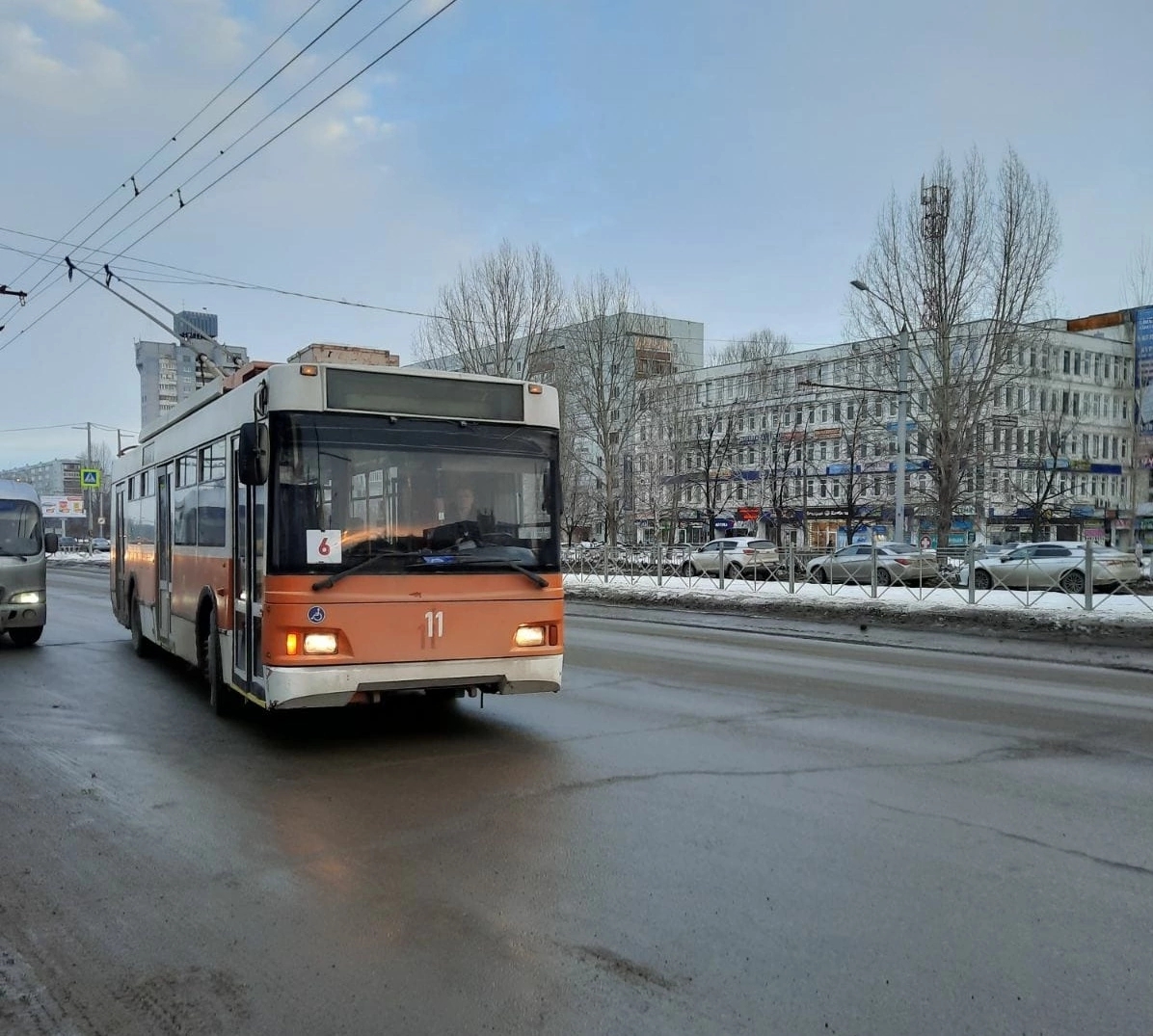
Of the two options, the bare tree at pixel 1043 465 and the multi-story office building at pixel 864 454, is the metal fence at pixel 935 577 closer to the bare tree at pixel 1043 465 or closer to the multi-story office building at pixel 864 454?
the multi-story office building at pixel 864 454

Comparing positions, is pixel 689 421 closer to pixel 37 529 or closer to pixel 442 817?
pixel 37 529

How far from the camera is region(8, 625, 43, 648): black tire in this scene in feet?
47.7

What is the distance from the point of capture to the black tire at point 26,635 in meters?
14.5

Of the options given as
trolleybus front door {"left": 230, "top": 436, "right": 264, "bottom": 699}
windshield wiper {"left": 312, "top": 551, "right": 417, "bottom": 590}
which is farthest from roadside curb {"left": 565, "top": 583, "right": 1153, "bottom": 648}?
trolleybus front door {"left": 230, "top": 436, "right": 264, "bottom": 699}

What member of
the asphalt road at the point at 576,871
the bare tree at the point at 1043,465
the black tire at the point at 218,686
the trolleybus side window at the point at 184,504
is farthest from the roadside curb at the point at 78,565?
the asphalt road at the point at 576,871

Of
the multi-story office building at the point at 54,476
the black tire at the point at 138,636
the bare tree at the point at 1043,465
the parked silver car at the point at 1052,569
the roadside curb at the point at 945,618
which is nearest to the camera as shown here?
the black tire at the point at 138,636

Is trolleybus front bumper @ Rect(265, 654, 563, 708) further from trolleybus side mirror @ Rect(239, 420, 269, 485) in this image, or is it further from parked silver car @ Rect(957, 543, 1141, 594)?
parked silver car @ Rect(957, 543, 1141, 594)

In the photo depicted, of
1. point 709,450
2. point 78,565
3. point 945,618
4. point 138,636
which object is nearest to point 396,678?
point 138,636

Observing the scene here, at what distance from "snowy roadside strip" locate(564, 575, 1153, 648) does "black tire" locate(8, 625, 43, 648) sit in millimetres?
14219

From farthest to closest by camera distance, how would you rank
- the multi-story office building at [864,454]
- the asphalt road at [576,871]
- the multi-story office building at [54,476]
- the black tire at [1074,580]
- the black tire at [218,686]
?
the multi-story office building at [54,476]
the multi-story office building at [864,454]
the black tire at [1074,580]
the black tire at [218,686]
the asphalt road at [576,871]

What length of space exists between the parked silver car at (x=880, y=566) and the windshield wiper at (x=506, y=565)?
17.2m

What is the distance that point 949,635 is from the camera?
1759 cm

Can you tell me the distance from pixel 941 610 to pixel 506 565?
14.1 metres

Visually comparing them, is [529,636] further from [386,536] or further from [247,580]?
[247,580]
